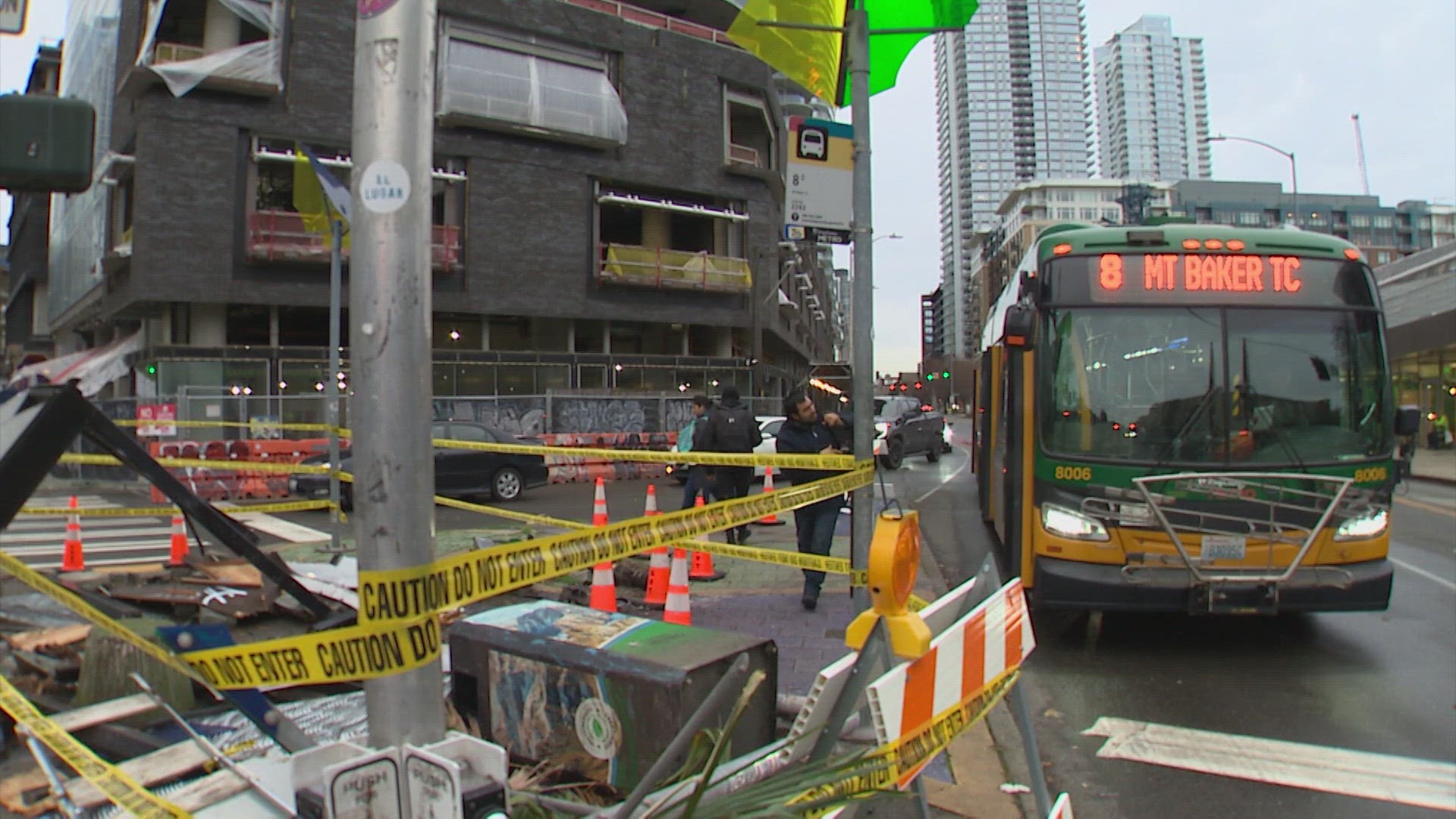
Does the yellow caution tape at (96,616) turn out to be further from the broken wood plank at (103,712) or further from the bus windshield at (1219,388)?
the bus windshield at (1219,388)

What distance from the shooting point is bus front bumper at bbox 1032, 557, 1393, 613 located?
5711mm

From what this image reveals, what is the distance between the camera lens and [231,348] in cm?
2391

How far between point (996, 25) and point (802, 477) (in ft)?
680

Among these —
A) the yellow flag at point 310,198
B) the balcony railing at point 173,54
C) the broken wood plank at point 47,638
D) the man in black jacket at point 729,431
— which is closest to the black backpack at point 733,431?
the man in black jacket at point 729,431

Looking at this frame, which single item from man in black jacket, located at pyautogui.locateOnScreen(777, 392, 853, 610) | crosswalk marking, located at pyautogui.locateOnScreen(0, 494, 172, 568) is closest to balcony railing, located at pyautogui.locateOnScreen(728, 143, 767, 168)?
crosswalk marking, located at pyautogui.locateOnScreen(0, 494, 172, 568)

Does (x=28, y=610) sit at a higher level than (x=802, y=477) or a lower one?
lower

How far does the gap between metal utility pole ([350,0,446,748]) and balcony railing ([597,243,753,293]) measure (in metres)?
27.2

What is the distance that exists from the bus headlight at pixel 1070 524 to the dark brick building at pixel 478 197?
1951 centimetres

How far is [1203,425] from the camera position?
6.02 metres

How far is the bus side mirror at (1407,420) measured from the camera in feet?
21.3

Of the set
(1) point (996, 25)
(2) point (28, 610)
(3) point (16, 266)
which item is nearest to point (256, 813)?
(2) point (28, 610)

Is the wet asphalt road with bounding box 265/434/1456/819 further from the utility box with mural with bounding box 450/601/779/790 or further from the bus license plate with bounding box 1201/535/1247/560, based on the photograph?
the utility box with mural with bounding box 450/601/779/790

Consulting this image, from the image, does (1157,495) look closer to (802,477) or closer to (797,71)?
(802,477)

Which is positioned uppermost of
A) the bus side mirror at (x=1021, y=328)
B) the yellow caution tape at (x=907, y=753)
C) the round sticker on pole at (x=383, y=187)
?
the bus side mirror at (x=1021, y=328)
